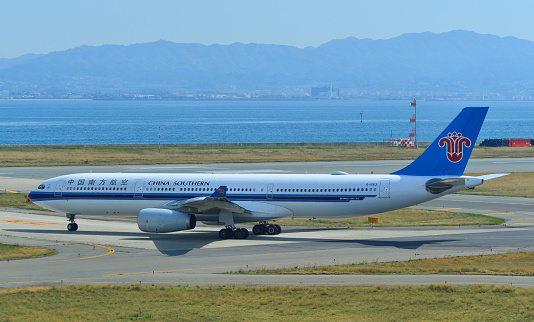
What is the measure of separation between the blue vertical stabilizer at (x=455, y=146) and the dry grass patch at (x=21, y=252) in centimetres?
2331

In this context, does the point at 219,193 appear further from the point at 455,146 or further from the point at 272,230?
the point at 455,146

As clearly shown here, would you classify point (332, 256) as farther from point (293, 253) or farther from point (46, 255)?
point (46, 255)

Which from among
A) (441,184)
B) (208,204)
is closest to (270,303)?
(208,204)

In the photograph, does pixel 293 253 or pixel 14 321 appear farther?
pixel 293 253

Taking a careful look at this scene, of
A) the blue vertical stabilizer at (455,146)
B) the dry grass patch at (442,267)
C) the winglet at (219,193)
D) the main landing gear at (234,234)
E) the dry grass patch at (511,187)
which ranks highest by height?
the blue vertical stabilizer at (455,146)

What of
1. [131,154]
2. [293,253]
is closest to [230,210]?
[293,253]

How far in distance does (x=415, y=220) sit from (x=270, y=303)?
A: 31188 mm

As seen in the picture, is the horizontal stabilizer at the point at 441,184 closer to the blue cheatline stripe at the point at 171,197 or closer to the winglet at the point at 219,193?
the blue cheatline stripe at the point at 171,197

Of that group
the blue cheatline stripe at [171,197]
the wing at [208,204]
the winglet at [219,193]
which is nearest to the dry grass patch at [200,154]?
the blue cheatline stripe at [171,197]

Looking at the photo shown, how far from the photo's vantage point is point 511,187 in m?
79.4

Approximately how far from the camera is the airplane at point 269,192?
4581 cm

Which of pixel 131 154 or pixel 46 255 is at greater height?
pixel 131 154

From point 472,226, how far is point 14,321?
119ft

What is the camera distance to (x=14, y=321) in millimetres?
25844
